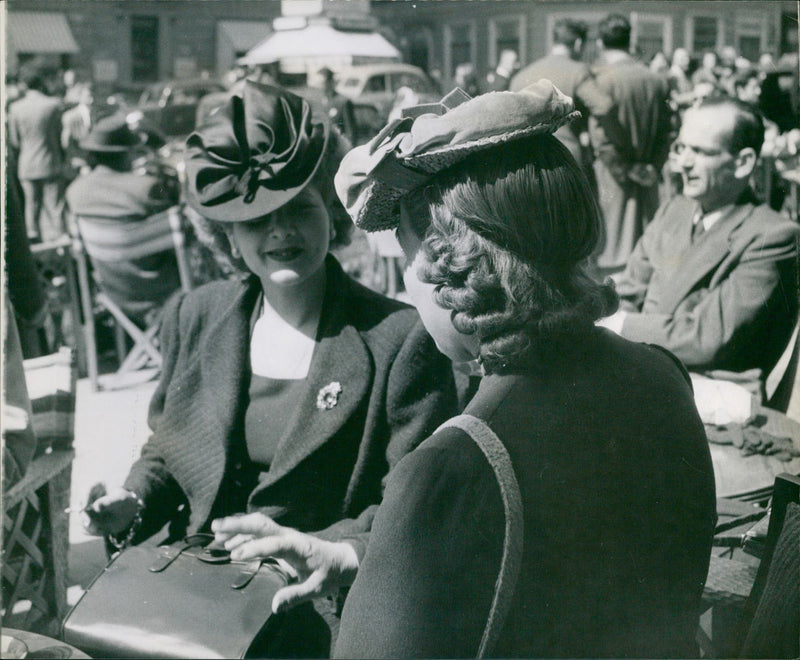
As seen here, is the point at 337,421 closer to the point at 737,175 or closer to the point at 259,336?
the point at 259,336

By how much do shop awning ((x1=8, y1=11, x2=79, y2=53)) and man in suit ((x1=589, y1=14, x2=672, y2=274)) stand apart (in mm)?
4555

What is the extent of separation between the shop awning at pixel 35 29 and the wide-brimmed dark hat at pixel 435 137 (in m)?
0.89

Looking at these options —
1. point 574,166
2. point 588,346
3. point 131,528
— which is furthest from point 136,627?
point 574,166

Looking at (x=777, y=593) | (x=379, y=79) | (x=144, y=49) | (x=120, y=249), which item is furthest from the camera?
(x=379, y=79)

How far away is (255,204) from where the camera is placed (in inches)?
89.4

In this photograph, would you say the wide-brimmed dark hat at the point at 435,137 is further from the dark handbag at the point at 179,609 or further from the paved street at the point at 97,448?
the paved street at the point at 97,448

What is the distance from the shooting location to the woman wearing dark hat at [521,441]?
130 centimetres

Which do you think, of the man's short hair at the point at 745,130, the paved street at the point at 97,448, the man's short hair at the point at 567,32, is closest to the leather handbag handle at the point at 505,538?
the paved street at the point at 97,448

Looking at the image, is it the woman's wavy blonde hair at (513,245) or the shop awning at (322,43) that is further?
the shop awning at (322,43)

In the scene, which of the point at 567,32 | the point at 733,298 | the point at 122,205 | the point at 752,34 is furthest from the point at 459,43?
the point at 733,298

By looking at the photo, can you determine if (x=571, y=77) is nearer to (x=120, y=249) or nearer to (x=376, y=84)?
(x=120, y=249)

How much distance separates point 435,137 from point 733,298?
7.11 feet

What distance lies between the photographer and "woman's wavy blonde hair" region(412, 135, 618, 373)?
1.37m

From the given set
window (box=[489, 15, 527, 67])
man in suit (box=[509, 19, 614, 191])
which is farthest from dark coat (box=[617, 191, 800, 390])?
window (box=[489, 15, 527, 67])
